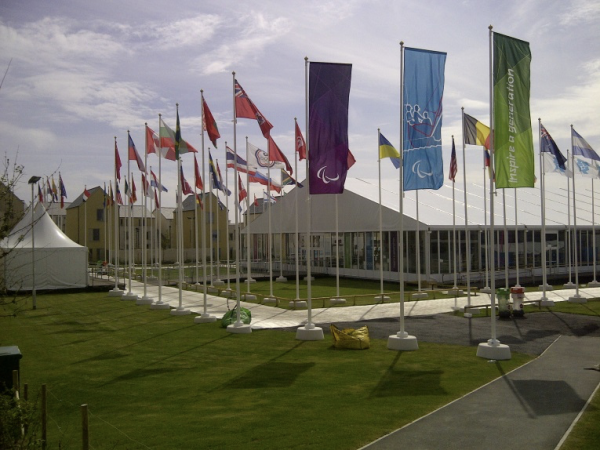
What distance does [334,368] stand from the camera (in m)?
14.4

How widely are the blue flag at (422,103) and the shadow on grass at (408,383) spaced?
5.53 metres

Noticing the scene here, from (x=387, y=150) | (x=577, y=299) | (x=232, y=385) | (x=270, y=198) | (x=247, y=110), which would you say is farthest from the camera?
(x=270, y=198)

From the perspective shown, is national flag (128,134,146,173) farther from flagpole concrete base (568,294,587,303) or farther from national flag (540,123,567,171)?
flagpole concrete base (568,294,587,303)

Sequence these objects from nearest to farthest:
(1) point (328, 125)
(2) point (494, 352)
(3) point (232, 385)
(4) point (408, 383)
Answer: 1. (4) point (408, 383)
2. (3) point (232, 385)
3. (2) point (494, 352)
4. (1) point (328, 125)

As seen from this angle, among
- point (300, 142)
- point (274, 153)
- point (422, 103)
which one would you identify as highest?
point (300, 142)

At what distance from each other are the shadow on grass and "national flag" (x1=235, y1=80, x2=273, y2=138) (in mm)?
9825

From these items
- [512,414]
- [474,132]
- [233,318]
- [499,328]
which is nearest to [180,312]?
[233,318]

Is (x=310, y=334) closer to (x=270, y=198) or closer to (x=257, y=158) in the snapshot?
(x=257, y=158)

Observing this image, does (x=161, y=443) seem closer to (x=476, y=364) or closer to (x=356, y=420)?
(x=356, y=420)

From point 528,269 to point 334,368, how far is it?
3132 cm

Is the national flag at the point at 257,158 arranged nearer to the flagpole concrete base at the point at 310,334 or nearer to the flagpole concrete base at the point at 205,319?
the flagpole concrete base at the point at 205,319

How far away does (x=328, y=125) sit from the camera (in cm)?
1733

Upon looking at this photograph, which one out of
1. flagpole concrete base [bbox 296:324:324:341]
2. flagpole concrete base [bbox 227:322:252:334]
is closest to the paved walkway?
flagpole concrete base [bbox 296:324:324:341]

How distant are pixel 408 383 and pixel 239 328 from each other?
8544 millimetres
